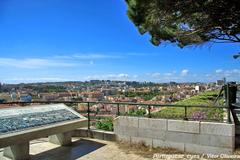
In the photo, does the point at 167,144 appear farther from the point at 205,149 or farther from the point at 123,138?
the point at 123,138

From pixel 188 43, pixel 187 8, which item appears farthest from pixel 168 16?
pixel 188 43

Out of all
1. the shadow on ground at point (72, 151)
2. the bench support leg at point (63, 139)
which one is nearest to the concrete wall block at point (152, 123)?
the shadow on ground at point (72, 151)

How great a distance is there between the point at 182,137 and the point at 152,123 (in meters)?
0.76

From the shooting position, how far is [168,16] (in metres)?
5.63

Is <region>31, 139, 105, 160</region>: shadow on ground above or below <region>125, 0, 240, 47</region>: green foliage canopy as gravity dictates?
below

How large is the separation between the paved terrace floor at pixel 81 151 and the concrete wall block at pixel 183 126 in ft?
3.15

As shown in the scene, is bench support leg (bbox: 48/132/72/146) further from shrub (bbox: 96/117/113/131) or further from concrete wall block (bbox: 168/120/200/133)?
concrete wall block (bbox: 168/120/200/133)

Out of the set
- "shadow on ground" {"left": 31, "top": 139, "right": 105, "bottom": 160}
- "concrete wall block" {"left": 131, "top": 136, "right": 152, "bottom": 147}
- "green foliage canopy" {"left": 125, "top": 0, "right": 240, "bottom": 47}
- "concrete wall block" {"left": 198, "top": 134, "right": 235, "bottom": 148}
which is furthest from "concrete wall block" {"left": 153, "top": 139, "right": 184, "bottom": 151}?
"green foliage canopy" {"left": 125, "top": 0, "right": 240, "bottom": 47}

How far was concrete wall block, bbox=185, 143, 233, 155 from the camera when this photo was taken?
580 centimetres

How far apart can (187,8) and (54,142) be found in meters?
4.47

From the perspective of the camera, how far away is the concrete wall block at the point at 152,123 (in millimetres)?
6536

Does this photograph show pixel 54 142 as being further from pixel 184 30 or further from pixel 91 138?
pixel 184 30

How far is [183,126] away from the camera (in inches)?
247

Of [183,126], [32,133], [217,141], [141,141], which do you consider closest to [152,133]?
[141,141]
